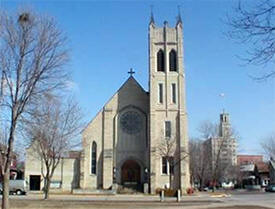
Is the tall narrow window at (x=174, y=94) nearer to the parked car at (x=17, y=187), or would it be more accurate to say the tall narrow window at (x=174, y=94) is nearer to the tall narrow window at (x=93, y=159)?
the tall narrow window at (x=93, y=159)

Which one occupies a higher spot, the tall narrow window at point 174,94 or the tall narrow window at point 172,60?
the tall narrow window at point 172,60

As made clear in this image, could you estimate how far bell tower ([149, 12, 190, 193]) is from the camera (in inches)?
2373

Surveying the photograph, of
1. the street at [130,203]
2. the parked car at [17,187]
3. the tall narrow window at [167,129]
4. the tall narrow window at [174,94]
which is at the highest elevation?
the tall narrow window at [174,94]

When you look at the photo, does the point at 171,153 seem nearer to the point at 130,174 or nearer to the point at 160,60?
the point at 130,174

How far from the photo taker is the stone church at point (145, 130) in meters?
61.0

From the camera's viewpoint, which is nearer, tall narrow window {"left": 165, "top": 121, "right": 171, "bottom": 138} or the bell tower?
the bell tower

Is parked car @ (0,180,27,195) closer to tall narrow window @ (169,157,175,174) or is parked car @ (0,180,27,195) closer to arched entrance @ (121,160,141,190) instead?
arched entrance @ (121,160,141,190)

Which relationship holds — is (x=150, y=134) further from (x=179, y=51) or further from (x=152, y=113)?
(x=179, y=51)

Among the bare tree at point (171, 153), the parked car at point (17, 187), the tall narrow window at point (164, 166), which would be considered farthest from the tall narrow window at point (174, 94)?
the parked car at point (17, 187)

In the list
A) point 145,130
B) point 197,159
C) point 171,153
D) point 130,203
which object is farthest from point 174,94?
point 197,159

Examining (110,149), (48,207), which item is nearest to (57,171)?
(110,149)

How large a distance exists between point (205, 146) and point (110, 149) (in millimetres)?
31517

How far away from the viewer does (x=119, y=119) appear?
64688mm

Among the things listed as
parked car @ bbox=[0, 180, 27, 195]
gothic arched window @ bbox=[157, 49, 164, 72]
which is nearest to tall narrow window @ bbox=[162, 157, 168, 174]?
gothic arched window @ bbox=[157, 49, 164, 72]
